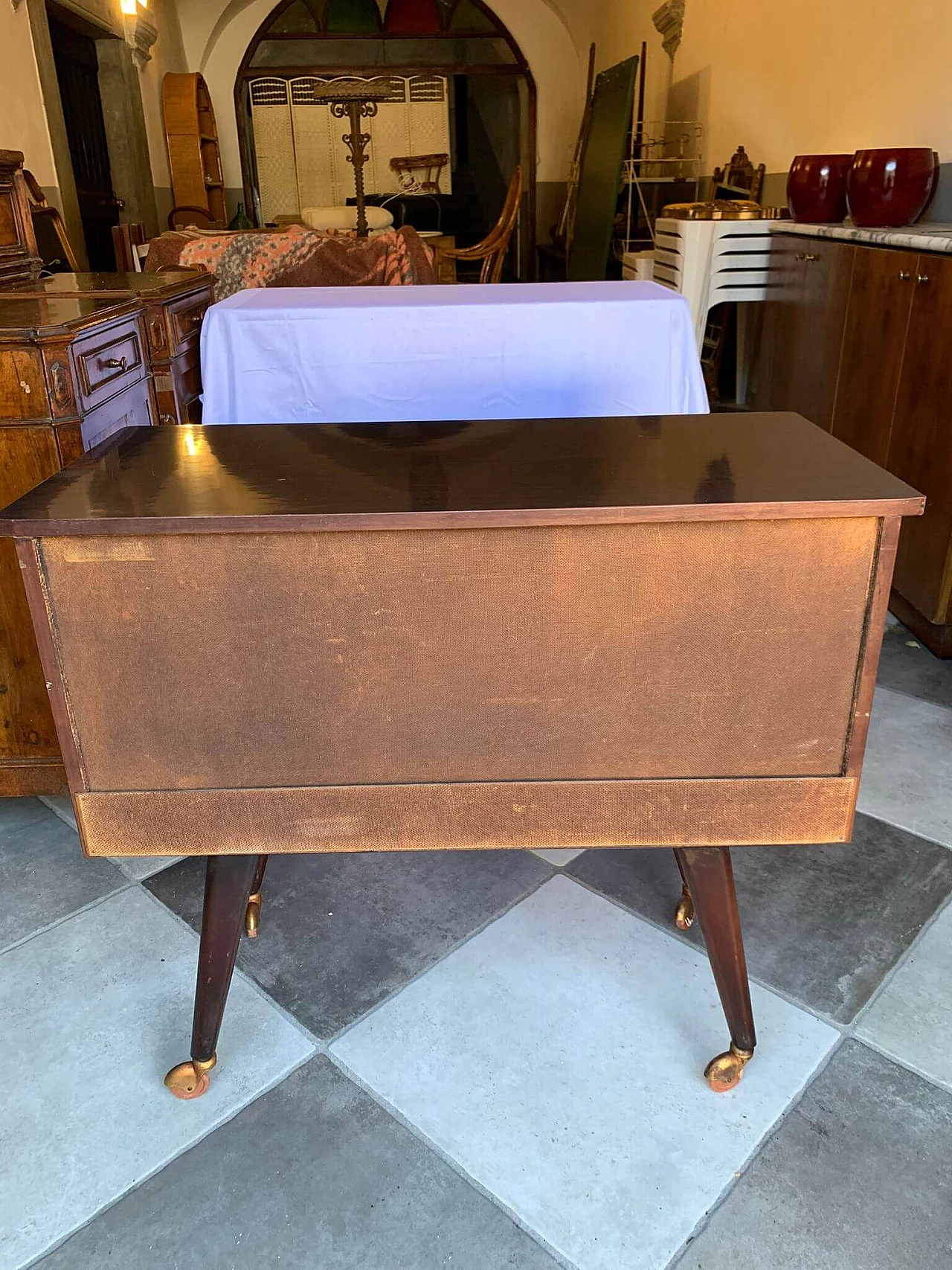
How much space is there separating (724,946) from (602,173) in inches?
237

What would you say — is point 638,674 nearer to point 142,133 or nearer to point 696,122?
point 696,122

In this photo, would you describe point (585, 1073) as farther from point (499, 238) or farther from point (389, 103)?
point (389, 103)

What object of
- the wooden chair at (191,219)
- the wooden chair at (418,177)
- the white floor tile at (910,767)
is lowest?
the white floor tile at (910,767)

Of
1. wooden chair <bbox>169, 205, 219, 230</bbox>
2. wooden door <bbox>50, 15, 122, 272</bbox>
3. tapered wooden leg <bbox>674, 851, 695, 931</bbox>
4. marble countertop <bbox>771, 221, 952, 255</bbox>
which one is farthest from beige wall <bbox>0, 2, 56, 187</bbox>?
tapered wooden leg <bbox>674, 851, 695, 931</bbox>

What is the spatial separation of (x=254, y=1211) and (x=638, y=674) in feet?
2.28

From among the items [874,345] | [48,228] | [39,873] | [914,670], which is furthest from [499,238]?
[39,873]

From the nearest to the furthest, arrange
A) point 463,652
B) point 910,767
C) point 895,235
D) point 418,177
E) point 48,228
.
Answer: point 463,652, point 910,767, point 895,235, point 48,228, point 418,177

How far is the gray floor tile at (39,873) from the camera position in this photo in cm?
140

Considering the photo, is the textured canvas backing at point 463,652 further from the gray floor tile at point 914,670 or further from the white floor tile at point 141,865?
the gray floor tile at point 914,670

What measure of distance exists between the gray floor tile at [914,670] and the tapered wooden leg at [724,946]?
3.61 feet

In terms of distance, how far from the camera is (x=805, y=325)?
3035 millimetres

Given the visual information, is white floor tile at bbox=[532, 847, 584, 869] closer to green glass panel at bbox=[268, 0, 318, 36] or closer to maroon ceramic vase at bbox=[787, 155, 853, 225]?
maroon ceramic vase at bbox=[787, 155, 853, 225]

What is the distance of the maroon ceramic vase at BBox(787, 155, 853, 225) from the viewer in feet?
9.96

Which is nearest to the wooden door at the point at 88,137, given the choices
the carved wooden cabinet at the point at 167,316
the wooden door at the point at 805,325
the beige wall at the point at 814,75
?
the beige wall at the point at 814,75
